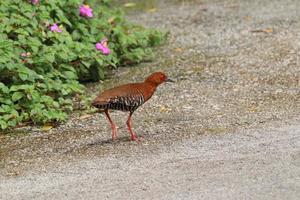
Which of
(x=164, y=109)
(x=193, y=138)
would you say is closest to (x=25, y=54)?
(x=164, y=109)

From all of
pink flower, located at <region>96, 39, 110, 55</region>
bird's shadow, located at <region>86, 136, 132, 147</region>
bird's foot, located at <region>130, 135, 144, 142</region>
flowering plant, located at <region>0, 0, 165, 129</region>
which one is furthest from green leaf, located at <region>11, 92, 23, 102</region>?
pink flower, located at <region>96, 39, 110, 55</region>

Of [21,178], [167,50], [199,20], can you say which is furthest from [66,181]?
[199,20]

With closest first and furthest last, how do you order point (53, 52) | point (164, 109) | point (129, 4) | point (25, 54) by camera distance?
point (164, 109) < point (25, 54) < point (53, 52) < point (129, 4)

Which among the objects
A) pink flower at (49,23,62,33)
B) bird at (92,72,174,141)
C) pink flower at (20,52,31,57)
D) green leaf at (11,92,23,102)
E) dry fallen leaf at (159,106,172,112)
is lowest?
dry fallen leaf at (159,106,172,112)

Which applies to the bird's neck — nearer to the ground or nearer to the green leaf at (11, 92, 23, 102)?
the ground

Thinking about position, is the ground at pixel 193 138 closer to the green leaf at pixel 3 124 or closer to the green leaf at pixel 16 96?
the green leaf at pixel 3 124

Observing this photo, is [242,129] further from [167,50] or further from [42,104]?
[167,50]

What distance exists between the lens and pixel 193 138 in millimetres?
7102

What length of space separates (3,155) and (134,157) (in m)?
1.15

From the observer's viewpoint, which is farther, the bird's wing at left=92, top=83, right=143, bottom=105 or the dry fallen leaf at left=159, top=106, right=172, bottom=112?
the dry fallen leaf at left=159, top=106, right=172, bottom=112

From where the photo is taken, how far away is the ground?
6.00 meters

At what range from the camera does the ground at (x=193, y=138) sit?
19.7 ft

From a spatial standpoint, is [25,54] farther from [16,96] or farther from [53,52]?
[16,96]

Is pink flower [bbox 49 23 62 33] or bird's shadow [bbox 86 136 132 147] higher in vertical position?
pink flower [bbox 49 23 62 33]
